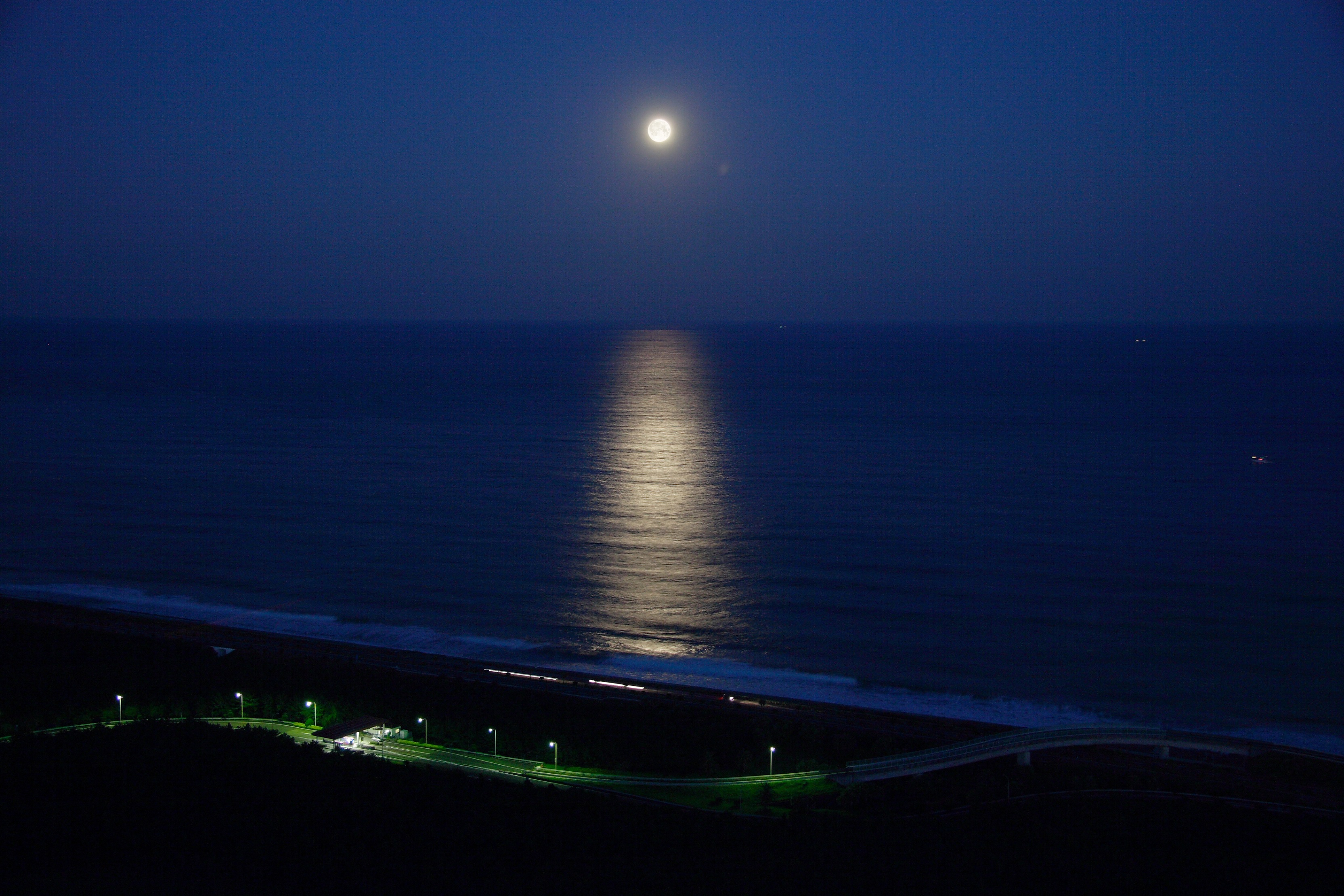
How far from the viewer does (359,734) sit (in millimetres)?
13383

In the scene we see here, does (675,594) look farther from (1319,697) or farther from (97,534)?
(97,534)

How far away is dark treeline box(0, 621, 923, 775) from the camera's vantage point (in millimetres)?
13203

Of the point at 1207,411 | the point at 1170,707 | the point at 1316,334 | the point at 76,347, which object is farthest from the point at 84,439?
the point at 1316,334

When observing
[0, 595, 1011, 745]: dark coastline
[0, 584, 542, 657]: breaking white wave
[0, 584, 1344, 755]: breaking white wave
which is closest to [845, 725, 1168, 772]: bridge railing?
[0, 595, 1011, 745]: dark coastline

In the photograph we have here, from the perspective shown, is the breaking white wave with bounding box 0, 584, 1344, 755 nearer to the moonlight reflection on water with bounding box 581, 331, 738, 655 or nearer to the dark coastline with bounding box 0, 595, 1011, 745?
the dark coastline with bounding box 0, 595, 1011, 745

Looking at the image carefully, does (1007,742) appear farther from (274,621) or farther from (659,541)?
(274,621)

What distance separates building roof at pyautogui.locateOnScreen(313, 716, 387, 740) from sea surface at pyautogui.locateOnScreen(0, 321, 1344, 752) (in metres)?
4.24

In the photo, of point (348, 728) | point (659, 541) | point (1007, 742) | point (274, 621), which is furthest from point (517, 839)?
point (659, 541)

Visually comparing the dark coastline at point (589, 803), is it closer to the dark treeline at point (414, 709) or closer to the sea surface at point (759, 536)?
the dark treeline at point (414, 709)

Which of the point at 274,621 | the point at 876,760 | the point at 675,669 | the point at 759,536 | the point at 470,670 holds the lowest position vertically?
the point at 876,760

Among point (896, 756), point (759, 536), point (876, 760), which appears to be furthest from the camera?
point (759, 536)

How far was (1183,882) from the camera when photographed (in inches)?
384

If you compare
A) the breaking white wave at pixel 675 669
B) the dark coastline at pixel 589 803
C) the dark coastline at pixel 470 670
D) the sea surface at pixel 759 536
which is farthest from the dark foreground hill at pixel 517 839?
the sea surface at pixel 759 536

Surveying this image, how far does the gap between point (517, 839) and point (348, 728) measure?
165 inches
